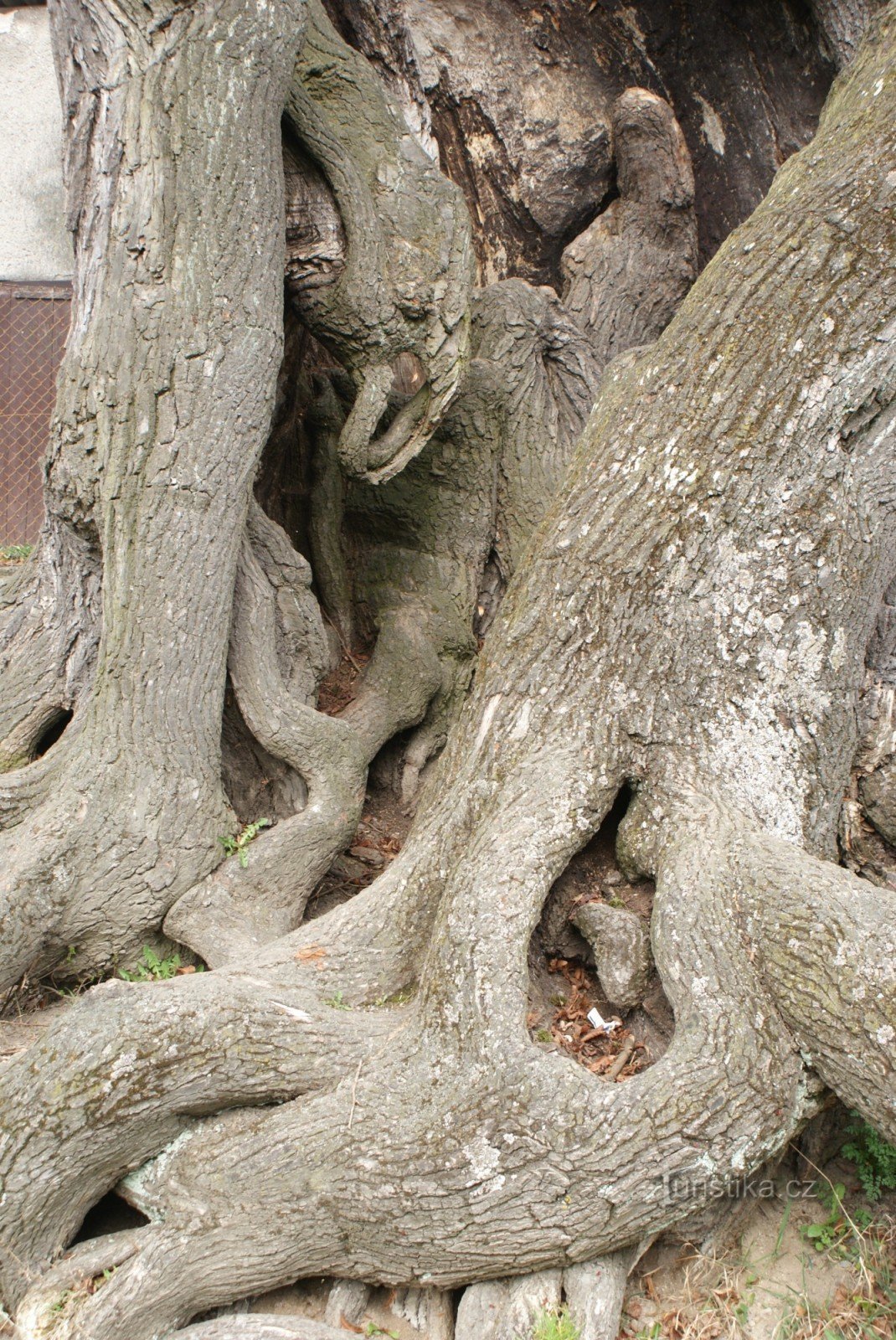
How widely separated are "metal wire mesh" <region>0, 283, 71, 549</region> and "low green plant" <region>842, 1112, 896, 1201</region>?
225 inches

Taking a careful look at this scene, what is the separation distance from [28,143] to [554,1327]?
7.65m

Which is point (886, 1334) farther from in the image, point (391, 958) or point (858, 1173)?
point (391, 958)

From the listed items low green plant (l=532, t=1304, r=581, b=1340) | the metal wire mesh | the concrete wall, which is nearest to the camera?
low green plant (l=532, t=1304, r=581, b=1340)

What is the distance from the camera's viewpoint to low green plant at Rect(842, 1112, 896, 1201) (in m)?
3.14

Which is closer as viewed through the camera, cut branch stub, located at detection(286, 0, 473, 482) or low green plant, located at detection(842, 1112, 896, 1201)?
low green plant, located at detection(842, 1112, 896, 1201)

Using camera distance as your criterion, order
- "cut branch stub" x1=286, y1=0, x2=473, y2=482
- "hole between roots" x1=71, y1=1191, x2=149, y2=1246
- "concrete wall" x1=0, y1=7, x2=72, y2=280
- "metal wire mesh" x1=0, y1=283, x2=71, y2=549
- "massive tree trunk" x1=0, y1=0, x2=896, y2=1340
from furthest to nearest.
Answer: "concrete wall" x1=0, y1=7, x2=72, y2=280 → "metal wire mesh" x1=0, y1=283, x2=71, y2=549 → "cut branch stub" x1=286, y1=0, x2=473, y2=482 → "hole between roots" x1=71, y1=1191, x2=149, y2=1246 → "massive tree trunk" x1=0, y1=0, x2=896, y2=1340

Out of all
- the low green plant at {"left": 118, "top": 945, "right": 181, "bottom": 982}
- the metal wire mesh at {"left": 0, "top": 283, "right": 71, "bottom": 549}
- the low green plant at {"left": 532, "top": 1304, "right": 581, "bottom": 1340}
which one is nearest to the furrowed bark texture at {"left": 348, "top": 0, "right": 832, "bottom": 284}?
the metal wire mesh at {"left": 0, "top": 283, "right": 71, "bottom": 549}

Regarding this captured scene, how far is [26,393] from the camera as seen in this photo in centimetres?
718

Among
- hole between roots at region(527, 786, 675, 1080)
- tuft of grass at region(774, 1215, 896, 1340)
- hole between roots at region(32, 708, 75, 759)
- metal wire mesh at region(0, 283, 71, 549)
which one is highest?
metal wire mesh at region(0, 283, 71, 549)

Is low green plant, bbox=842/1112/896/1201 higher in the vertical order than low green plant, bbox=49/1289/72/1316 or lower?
higher

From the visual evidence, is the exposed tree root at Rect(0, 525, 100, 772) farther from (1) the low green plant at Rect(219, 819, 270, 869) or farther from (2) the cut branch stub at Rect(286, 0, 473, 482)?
(2) the cut branch stub at Rect(286, 0, 473, 482)

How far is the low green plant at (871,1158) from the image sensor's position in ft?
10.3

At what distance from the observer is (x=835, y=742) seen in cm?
356

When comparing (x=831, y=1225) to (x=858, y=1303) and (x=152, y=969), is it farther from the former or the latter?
(x=152, y=969)
